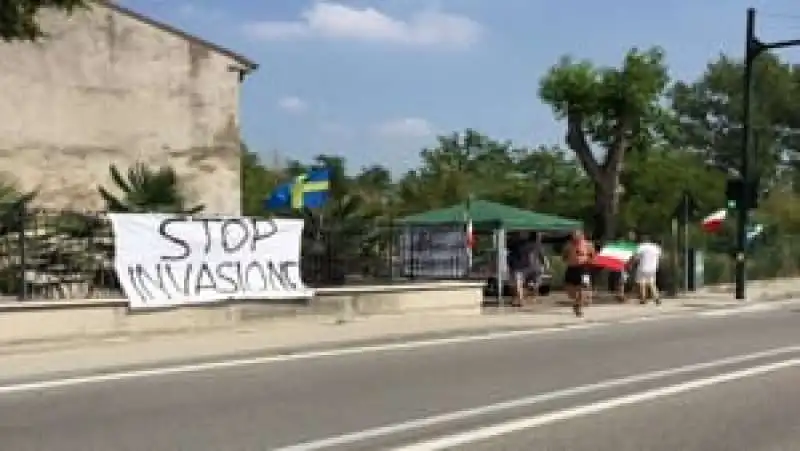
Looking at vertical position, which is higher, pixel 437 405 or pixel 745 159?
pixel 745 159

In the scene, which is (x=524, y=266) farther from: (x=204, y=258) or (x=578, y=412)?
(x=578, y=412)

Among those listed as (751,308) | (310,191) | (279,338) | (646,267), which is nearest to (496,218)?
(646,267)

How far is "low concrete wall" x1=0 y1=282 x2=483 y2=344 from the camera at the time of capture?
16125 mm

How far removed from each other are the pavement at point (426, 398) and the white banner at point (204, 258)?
104cm

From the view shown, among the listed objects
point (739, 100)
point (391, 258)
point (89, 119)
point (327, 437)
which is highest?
point (739, 100)

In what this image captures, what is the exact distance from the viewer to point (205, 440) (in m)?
9.77

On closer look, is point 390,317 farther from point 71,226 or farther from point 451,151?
point 451,151

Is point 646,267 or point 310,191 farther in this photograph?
point 646,267

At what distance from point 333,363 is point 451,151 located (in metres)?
68.5

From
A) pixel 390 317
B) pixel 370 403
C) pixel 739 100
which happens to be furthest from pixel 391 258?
pixel 739 100

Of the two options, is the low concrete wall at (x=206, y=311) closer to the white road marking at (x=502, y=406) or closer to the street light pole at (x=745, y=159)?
the white road marking at (x=502, y=406)

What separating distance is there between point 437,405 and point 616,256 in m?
17.2

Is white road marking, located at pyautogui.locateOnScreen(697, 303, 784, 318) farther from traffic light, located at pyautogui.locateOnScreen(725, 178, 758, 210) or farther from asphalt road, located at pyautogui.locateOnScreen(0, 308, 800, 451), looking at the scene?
asphalt road, located at pyautogui.locateOnScreen(0, 308, 800, 451)

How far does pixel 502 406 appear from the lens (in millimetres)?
11812
